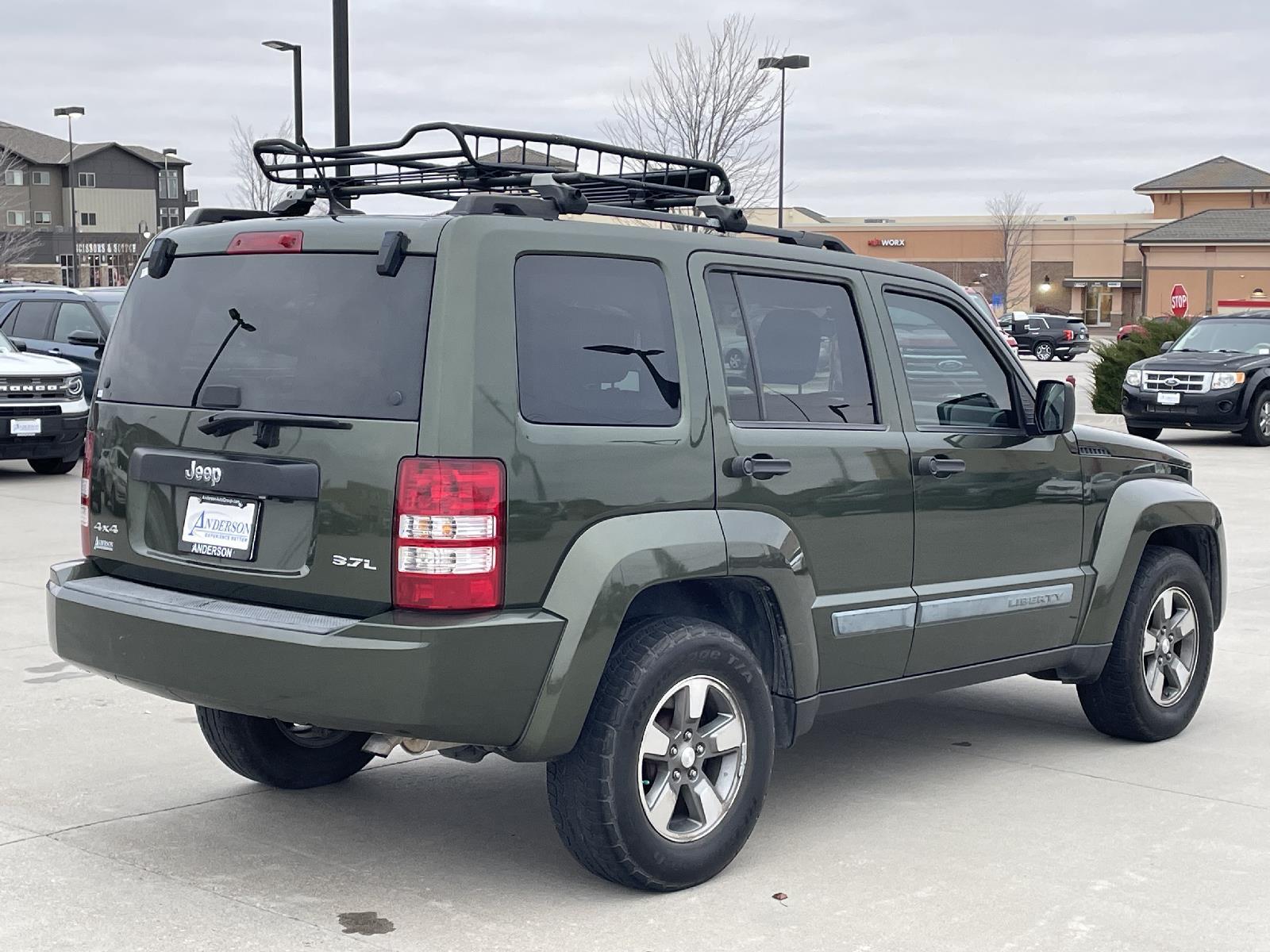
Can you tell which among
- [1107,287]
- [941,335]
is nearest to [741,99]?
[941,335]

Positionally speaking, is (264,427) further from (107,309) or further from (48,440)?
(107,309)

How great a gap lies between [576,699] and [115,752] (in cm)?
259

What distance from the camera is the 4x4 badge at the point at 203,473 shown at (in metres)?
4.57

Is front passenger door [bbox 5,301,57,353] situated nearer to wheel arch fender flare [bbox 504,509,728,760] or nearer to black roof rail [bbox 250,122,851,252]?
black roof rail [bbox 250,122,851,252]

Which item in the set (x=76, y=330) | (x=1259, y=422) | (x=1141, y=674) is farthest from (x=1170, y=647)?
(x=1259, y=422)

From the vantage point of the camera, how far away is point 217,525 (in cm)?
458

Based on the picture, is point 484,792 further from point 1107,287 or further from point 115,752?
point 1107,287

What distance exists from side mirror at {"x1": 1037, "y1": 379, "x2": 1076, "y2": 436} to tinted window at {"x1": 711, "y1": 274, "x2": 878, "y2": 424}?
84 centimetres

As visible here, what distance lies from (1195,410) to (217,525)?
18.4 meters

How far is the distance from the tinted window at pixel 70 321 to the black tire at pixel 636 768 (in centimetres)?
1586

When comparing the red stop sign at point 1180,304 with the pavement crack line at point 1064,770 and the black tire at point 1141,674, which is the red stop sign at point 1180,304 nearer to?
the black tire at point 1141,674

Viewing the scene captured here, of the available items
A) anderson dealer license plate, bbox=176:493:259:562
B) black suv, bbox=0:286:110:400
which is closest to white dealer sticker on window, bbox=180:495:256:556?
anderson dealer license plate, bbox=176:493:259:562

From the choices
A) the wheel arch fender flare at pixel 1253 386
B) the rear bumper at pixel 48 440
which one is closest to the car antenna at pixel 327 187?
the rear bumper at pixel 48 440

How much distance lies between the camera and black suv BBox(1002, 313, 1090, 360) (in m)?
59.0
